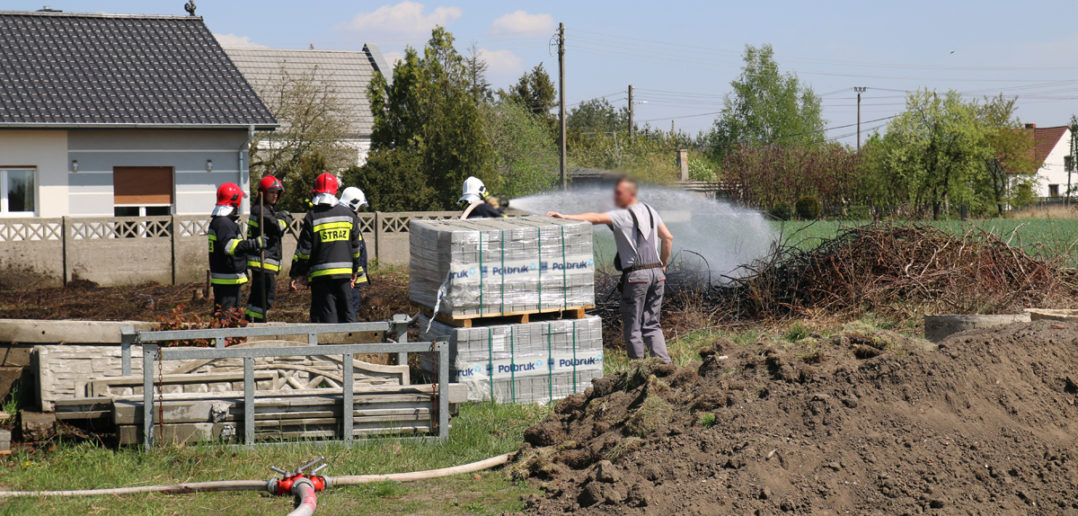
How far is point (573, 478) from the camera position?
18.9ft

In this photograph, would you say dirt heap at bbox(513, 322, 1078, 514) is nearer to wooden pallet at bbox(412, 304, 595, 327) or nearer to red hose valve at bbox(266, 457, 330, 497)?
red hose valve at bbox(266, 457, 330, 497)

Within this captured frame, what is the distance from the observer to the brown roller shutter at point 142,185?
872 inches

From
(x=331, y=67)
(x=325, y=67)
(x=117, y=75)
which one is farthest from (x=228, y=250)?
(x=331, y=67)

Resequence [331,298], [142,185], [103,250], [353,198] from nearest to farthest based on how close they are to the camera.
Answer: [331,298] → [353,198] → [103,250] → [142,185]

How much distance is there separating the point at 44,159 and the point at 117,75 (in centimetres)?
339

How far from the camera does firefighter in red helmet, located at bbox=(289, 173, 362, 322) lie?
9383mm

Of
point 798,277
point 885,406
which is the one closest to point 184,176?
point 798,277

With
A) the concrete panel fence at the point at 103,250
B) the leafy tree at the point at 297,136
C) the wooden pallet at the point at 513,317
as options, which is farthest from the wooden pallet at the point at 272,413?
the leafy tree at the point at 297,136

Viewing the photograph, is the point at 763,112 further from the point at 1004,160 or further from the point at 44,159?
the point at 44,159

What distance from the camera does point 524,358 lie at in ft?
27.0

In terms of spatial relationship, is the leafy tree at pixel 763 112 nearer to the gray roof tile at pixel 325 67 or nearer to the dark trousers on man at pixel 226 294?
the gray roof tile at pixel 325 67

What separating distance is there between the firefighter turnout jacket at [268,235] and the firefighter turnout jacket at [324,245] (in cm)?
70

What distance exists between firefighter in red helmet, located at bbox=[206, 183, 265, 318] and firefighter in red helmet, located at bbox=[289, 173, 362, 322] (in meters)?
0.72

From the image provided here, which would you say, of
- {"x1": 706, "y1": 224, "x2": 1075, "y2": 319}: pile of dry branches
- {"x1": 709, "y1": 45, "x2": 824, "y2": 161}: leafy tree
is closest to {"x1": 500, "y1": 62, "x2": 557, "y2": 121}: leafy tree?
{"x1": 709, "y1": 45, "x2": 824, "y2": 161}: leafy tree
